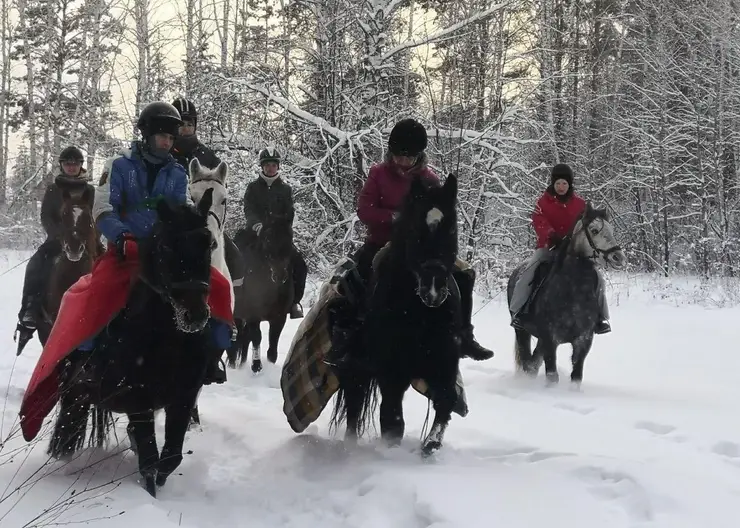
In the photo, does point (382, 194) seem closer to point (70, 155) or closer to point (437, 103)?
point (70, 155)

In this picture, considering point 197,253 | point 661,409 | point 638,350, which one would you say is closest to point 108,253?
point 197,253

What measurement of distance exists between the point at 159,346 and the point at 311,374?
1868 millimetres

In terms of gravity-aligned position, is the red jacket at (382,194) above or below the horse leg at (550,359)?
above

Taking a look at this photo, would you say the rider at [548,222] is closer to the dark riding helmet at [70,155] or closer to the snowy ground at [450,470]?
the snowy ground at [450,470]

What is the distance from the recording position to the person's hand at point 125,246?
4.25 metres

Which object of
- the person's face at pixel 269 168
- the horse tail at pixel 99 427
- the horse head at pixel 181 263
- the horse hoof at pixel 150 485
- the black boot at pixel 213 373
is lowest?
the horse hoof at pixel 150 485

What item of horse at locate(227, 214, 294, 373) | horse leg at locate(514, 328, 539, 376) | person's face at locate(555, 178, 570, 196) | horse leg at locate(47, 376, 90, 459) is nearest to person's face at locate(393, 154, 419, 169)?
horse leg at locate(47, 376, 90, 459)

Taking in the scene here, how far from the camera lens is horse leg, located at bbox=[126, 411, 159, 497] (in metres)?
4.30

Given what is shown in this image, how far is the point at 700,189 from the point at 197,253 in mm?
22468

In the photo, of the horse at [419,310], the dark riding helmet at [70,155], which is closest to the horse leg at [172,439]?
the horse at [419,310]

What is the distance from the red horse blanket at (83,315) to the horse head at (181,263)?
1.02ft

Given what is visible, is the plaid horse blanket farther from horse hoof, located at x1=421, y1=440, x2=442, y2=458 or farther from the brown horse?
the brown horse

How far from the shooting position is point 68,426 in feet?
15.7

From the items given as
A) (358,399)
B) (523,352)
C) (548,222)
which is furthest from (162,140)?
(523,352)
